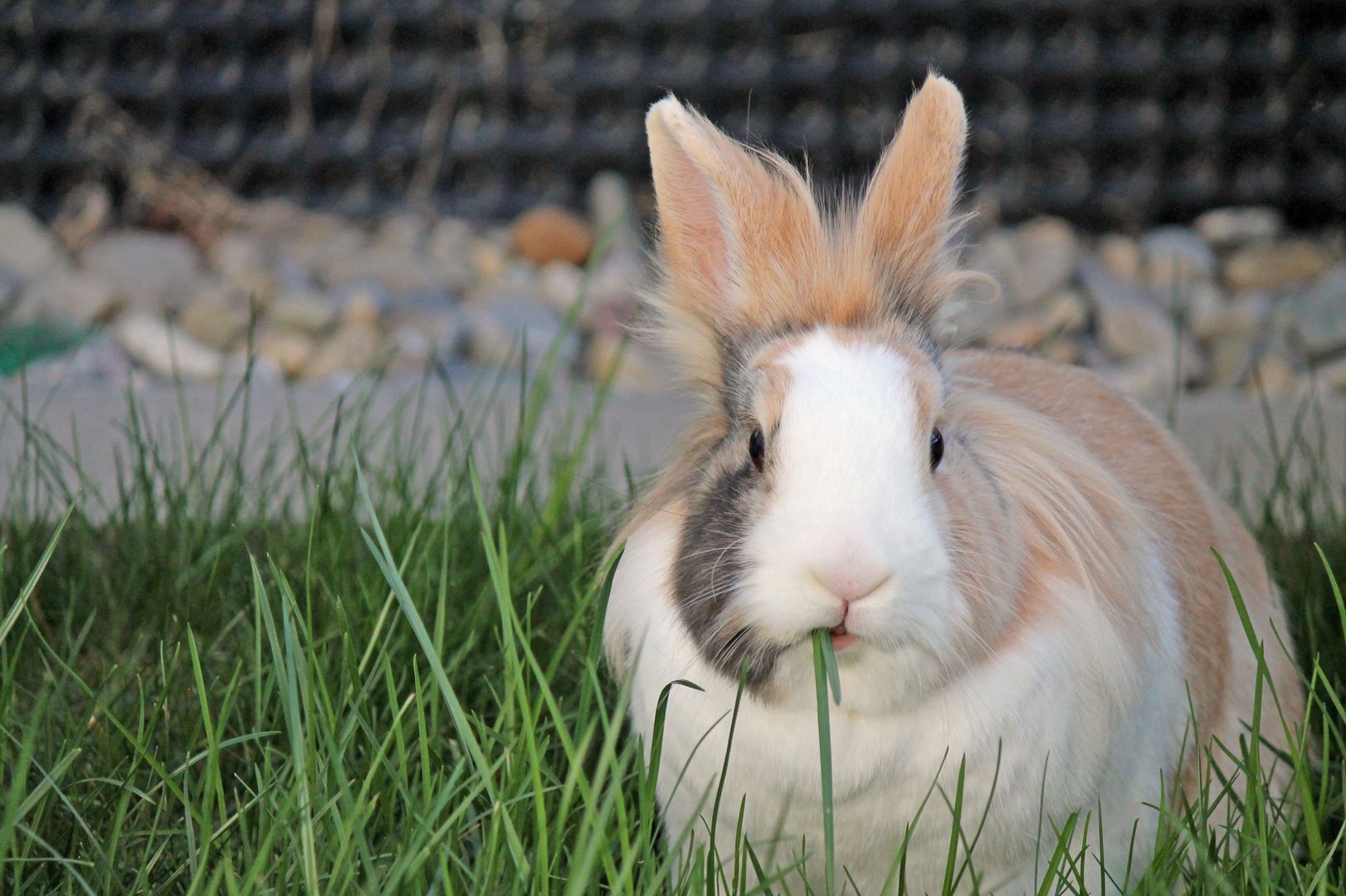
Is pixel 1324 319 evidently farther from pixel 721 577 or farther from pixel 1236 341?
pixel 721 577

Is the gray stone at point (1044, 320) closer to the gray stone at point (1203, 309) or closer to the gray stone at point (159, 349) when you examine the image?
the gray stone at point (1203, 309)

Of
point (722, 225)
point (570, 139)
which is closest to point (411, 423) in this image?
point (570, 139)

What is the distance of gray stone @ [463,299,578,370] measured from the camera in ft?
12.4

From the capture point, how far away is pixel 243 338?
3920mm

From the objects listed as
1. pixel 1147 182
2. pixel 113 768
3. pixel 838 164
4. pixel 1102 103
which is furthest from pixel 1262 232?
pixel 113 768

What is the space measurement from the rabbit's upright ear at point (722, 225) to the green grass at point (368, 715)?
0.35 metres

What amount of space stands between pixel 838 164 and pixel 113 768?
3.56m

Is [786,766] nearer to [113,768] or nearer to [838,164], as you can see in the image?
[113,768]

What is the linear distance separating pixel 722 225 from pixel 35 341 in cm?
282

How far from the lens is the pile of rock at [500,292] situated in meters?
3.79

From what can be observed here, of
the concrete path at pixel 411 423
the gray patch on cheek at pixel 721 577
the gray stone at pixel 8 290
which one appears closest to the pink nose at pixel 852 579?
the gray patch on cheek at pixel 721 577

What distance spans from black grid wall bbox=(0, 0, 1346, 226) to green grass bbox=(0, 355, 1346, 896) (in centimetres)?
230

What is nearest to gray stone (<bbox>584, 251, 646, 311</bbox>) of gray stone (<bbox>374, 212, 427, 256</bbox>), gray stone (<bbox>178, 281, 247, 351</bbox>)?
gray stone (<bbox>374, 212, 427, 256</bbox>)

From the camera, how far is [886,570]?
106cm
